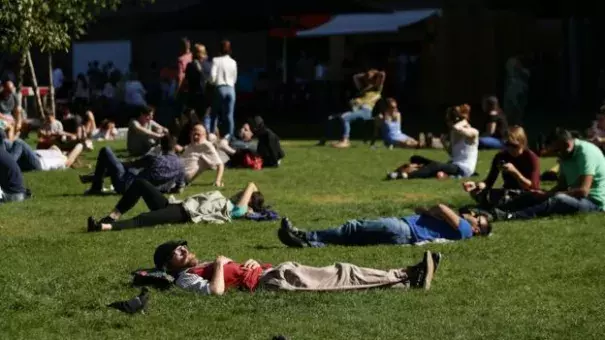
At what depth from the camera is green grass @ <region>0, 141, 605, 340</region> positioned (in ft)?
31.9

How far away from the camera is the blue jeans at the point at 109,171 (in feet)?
60.6

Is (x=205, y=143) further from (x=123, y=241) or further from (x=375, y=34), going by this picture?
(x=375, y=34)

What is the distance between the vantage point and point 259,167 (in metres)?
22.4

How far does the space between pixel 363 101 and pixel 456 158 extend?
7405 mm

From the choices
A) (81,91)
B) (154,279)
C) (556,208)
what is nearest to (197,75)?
(556,208)

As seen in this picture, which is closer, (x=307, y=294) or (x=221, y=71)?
(x=307, y=294)

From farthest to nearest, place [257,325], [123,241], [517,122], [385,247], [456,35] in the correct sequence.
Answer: [456,35] → [517,122] → [123,241] → [385,247] → [257,325]

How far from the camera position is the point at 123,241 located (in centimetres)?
1424

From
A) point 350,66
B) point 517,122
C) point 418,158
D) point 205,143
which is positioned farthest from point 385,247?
point 350,66

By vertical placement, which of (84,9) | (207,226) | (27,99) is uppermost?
(84,9)

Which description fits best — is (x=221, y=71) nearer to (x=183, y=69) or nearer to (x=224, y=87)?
(x=224, y=87)

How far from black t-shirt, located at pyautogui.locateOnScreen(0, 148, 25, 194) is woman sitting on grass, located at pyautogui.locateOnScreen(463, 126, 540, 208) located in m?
5.90

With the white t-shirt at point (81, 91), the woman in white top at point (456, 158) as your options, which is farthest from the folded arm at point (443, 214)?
the white t-shirt at point (81, 91)

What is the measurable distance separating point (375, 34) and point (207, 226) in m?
24.3
